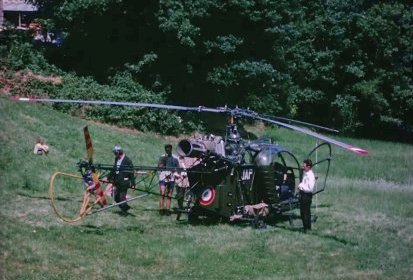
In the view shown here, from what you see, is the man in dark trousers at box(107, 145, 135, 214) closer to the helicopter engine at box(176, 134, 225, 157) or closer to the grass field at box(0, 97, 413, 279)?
the grass field at box(0, 97, 413, 279)

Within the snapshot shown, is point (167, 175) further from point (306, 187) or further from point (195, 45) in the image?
point (195, 45)

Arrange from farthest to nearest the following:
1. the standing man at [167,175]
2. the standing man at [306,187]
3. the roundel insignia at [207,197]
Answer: the standing man at [167,175] → the standing man at [306,187] → the roundel insignia at [207,197]

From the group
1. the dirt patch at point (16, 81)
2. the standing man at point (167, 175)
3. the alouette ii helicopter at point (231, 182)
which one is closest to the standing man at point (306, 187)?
the alouette ii helicopter at point (231, 182)

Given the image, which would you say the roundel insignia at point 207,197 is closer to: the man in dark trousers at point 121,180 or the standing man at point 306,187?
the man in dark trousers at point 121,180

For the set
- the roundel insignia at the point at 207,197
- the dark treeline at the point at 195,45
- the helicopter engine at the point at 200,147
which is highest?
the dark treeline at the point at 195,45

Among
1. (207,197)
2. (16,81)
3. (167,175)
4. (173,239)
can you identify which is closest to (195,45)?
(16,81)

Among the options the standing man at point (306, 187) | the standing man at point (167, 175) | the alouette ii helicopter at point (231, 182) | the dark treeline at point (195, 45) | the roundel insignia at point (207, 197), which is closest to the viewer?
the alouette ii helicopter at point (231, 182)

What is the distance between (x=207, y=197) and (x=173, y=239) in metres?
1.53

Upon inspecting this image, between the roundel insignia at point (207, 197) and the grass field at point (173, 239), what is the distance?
0.72 m

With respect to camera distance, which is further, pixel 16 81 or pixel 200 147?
pixel 16 81

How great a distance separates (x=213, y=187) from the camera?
1385cm

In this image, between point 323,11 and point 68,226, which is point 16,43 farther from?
point 323,11

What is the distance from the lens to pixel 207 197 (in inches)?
545

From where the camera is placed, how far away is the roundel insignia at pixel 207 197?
45.4ft
